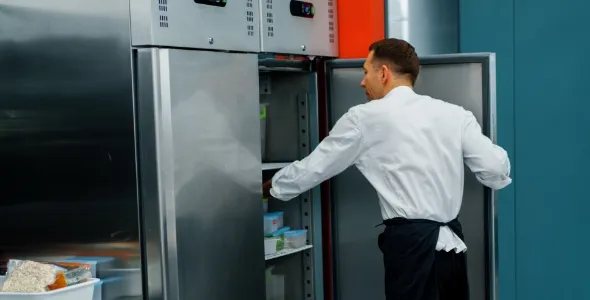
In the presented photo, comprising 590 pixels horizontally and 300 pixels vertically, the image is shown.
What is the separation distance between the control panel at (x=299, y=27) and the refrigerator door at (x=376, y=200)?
0.11 metres

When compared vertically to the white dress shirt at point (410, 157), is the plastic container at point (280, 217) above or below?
below

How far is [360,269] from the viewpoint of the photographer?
3.06 m

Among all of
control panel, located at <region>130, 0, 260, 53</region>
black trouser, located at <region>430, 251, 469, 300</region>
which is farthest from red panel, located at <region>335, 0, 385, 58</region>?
black trouser, located at <region>430, 251, 469, 300</region>

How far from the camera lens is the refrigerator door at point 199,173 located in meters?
2.24

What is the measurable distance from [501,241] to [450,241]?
0.98m

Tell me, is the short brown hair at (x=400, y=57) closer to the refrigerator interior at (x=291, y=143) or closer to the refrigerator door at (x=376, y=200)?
the refrigerator door at (x=376, y=200)

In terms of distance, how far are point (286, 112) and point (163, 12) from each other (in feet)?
3.15

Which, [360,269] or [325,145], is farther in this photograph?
[360,269]

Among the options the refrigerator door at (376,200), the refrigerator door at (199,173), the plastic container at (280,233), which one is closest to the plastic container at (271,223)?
the plastic container at (280,233)

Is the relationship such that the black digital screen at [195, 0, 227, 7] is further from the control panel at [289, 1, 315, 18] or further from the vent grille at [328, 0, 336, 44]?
the vent grille at [328, 0, 336, 44]

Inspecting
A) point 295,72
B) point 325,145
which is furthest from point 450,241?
point 295,72

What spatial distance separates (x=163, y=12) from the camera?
7.27ft

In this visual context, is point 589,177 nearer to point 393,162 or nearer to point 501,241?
point 501,241

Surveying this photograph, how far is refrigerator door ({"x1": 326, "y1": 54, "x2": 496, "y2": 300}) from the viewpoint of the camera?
9.21 feet
